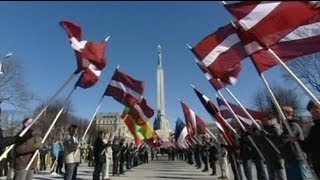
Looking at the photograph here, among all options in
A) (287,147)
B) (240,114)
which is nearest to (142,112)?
(240,114)

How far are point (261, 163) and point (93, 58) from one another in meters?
4.90

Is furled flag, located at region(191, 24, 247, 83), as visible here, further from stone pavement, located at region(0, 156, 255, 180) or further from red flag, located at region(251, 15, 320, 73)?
stone pavement, located at region(0, 156, 255, 180)

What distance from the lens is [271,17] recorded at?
8.80 m

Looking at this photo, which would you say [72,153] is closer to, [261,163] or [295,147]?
[261,163]

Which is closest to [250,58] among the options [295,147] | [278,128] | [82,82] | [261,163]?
[278,128]

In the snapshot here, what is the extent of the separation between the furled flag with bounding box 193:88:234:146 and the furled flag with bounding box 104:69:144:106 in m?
2.22

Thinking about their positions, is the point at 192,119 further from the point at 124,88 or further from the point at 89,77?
the point at 89,77

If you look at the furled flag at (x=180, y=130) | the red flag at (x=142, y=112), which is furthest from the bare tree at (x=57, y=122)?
the red flag at (x=142, y=112)

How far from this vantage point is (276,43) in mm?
9469

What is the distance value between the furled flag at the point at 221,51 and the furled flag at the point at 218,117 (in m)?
3.16

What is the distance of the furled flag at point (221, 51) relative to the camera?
456 inches

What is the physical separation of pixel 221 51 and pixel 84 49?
3.42m

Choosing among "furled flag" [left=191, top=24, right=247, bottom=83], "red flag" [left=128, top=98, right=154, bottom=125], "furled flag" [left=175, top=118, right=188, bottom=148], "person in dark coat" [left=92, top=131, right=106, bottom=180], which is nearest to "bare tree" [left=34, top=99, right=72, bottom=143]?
"furled flag" [left=175, top=118, right=188, bottom=148]

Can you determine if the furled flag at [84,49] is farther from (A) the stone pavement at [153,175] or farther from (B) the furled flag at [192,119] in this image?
(B) the furled flag at [192,119]
